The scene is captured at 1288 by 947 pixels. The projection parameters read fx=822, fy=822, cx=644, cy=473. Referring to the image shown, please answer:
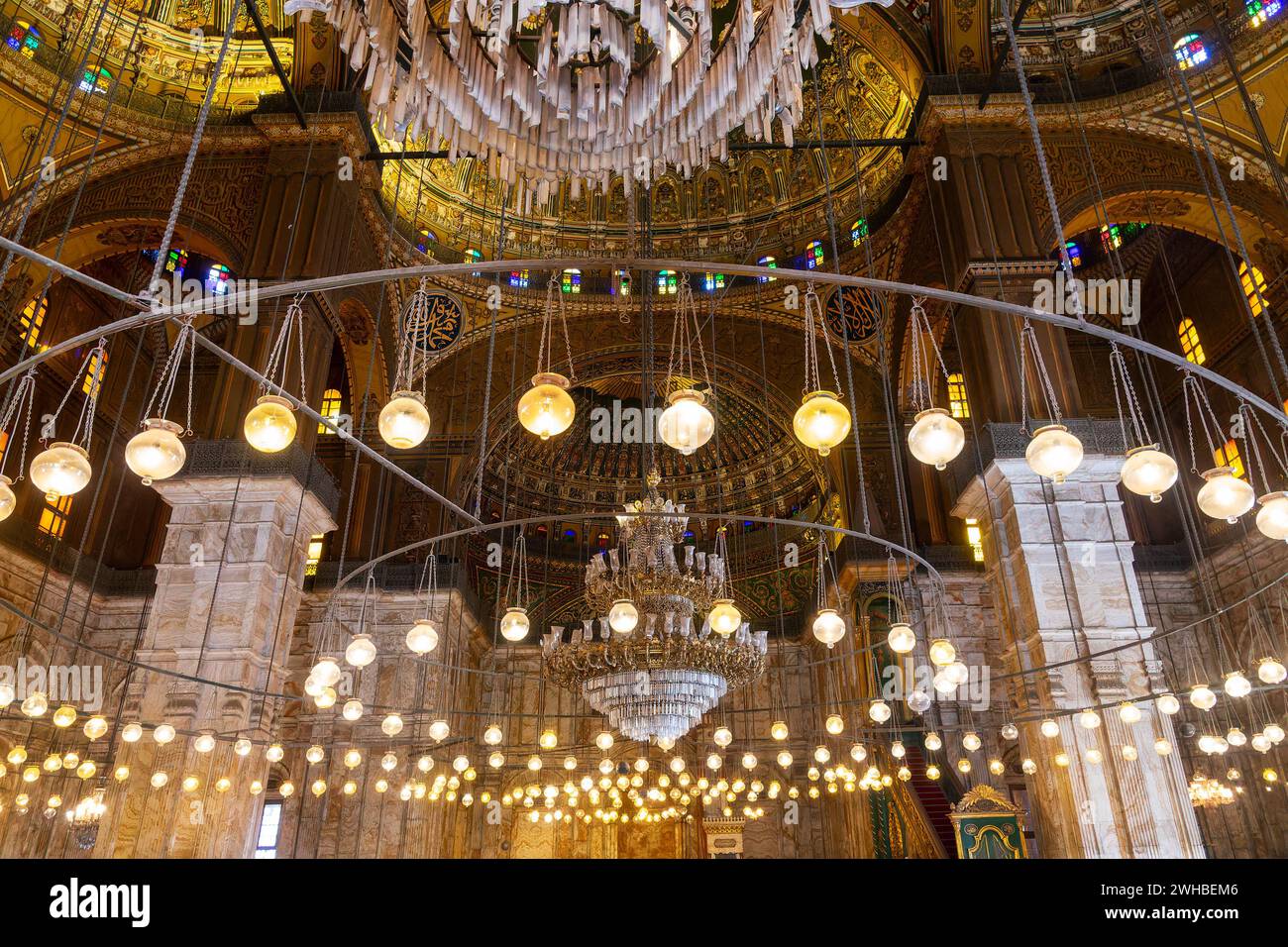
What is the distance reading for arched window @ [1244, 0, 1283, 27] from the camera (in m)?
9.41

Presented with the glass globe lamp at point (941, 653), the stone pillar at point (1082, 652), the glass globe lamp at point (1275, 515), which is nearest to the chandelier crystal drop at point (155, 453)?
the glass globe lamp at point (1275, 515)

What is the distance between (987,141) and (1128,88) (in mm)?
1960

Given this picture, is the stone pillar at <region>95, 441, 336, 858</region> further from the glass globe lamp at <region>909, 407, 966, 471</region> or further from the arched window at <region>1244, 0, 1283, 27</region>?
the arched window at <region>1244, 0, 1283, 27</region>

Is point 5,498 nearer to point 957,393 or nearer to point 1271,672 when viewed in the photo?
point 1271,672

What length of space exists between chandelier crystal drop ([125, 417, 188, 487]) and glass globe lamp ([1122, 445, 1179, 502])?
3903mm

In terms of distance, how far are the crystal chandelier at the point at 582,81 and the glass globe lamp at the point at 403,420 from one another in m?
1.61

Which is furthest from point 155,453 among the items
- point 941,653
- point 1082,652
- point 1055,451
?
point 1082,652

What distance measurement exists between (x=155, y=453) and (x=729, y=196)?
44.0 feet

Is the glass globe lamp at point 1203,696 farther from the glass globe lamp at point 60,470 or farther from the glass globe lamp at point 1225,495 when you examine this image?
the glass globe lamp at point 60,470

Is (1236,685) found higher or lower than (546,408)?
lower

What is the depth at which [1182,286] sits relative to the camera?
1321cm

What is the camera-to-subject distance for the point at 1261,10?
9508 millimetres

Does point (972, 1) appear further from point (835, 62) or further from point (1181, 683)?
point (1181, 683)

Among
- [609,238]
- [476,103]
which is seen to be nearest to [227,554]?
[476,103]
